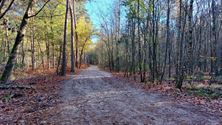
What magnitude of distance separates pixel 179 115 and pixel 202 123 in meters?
1.11

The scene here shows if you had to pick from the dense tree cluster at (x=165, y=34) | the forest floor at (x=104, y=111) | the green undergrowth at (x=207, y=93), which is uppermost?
the dense tree cluster at (x=165, y=34)

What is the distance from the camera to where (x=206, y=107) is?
37.1 ft

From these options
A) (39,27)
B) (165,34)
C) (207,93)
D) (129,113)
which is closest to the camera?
(129,113)

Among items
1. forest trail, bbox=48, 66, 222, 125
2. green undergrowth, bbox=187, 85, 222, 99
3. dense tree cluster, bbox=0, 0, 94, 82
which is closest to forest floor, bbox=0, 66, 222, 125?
forest trail, bbox=48, 66, 222, 125

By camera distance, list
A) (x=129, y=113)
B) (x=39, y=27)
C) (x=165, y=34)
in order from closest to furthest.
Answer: (x=129, y=113) → (x=39, y=27) → (x=165, y=34)

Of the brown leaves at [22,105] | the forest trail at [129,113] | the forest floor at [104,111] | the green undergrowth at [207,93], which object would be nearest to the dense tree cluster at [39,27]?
the brown leaves at [22,105]

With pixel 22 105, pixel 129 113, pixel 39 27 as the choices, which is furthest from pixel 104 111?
pixel 39 27

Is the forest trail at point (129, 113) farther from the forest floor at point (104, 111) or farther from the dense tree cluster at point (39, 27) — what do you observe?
the dense tree cluster at point (39, 27)

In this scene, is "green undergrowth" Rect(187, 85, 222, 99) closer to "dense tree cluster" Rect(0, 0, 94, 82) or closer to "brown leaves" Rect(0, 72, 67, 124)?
"brown leaves" Rect(0, 72, 67, 124)

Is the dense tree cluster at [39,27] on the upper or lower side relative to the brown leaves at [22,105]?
upper

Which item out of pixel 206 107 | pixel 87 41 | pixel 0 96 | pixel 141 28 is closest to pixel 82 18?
pixel 87 41

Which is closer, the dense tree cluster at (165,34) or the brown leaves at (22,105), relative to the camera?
the brown leaves at (22,105)

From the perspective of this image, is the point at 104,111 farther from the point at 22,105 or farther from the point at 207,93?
the point at 207,93

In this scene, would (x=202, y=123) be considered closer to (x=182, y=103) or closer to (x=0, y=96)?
(x=182, y=103)
